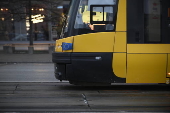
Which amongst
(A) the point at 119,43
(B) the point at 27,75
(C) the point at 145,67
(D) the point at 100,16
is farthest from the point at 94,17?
(B) the point at 27,75

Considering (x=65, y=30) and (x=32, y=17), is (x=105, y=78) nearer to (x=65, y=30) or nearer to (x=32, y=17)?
(x=65, y=30)

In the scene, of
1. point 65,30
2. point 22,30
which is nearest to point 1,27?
point 22,30

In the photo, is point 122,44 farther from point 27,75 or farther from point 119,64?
point 27,75

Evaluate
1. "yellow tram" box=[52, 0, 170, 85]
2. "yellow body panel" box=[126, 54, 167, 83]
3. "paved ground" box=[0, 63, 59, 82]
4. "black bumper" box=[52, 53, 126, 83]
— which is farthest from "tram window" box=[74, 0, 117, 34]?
"paved ground" box=[0, 63, 59, 82]

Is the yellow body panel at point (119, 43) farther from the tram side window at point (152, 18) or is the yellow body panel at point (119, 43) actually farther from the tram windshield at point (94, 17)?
the tram side window at point (152, 18)

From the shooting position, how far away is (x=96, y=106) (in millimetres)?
7184

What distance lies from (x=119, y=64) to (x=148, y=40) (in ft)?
3.23

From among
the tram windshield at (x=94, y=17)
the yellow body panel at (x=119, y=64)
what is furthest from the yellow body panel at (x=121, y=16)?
the yellow body panel at (x=119, y=64)

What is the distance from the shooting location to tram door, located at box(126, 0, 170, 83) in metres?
8.45

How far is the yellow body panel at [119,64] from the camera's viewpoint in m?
8.45

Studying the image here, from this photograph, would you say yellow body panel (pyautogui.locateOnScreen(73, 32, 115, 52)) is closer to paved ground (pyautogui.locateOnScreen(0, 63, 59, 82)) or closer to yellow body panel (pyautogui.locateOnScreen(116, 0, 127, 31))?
yellow body panel (pyautogui.locateOnScreen(116, 0, 127, 31))

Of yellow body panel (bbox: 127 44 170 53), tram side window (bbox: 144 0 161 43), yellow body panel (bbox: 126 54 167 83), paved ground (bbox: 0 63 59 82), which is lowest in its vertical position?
paved ground (bbox: 0 63 59 82)

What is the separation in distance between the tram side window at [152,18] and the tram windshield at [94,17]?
835 millimetres

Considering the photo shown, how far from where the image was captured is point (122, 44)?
334 inches
